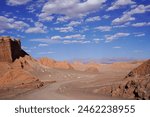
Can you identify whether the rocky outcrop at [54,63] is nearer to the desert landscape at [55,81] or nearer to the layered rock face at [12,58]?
the desert landscape at [55,81]

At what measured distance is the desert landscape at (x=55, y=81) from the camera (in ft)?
68.7

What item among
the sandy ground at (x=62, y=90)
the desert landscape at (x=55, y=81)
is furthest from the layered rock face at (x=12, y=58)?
the sandy ground at (x=62, y=90)

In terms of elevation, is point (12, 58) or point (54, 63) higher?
point (12, 58)

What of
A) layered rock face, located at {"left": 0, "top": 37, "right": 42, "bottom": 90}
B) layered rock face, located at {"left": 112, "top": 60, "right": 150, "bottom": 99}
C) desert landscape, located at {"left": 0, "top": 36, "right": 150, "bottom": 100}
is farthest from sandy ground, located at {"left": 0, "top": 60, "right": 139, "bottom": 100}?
layered rock face, located at {"left": 0, "top": 37, "right": 42, "bottom": 90}

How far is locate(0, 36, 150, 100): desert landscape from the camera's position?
21.0 m

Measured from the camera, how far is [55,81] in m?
42.9

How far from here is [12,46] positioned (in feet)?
192

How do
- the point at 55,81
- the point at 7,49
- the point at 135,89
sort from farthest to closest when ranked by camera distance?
the point at 7,49 → the point at 55,81 → the point at 135,89

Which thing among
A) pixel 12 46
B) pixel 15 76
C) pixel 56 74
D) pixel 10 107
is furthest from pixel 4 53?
pixel 10 107

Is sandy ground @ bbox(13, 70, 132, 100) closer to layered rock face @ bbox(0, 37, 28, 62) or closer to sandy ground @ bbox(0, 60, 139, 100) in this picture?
sandy ground @ bbox(0, 60, 139, 100)

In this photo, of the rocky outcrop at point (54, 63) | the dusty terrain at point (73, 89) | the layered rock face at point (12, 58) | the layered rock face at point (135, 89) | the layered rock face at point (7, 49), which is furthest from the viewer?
the rocky outcrop at point (54, 63)

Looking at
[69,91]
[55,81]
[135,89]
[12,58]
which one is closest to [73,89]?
[69,91]

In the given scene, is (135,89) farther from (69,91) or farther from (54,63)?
(54,63)

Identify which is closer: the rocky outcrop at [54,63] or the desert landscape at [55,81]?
the desert landscape at [55,81]
